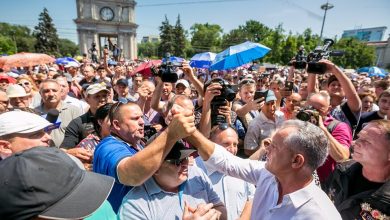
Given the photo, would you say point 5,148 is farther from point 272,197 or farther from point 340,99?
point 340,99

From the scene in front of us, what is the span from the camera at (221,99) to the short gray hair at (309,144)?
4.10 ft

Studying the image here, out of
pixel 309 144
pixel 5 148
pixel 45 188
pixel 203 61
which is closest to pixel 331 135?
pixel 309 144

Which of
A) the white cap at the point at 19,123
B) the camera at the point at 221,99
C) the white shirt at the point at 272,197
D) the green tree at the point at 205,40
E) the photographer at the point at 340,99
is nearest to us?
the white shirt at the point at 272,197

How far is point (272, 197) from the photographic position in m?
1.81

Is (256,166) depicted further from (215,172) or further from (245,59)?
(245,59)

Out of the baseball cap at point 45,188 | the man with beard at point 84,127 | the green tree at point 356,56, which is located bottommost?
the man with beard at point 84,127

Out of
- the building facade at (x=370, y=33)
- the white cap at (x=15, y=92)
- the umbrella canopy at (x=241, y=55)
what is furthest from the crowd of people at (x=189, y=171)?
the building facade at (x=370, y=33)

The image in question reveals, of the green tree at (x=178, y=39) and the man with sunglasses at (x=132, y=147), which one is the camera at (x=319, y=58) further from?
the green tree at (x=178, y=39)

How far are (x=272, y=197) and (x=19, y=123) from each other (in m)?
2.22

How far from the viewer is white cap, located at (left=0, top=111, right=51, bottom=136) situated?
2.09 meters

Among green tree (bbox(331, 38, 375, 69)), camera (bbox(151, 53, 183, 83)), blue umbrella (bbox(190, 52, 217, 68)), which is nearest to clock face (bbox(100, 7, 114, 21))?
blue umbrella (bbox(190, 52, 217, 68))

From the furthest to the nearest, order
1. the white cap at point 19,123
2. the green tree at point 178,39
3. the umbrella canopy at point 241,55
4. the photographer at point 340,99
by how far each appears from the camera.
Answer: the green tree at point 178,39 < the umbrella canopy at point 241,55 < the photographer at point 340,99 < the white cap at point 19,123

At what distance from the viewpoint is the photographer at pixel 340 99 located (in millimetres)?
3297

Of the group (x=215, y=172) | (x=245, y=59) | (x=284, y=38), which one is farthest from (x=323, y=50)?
(x=284, y=38)
